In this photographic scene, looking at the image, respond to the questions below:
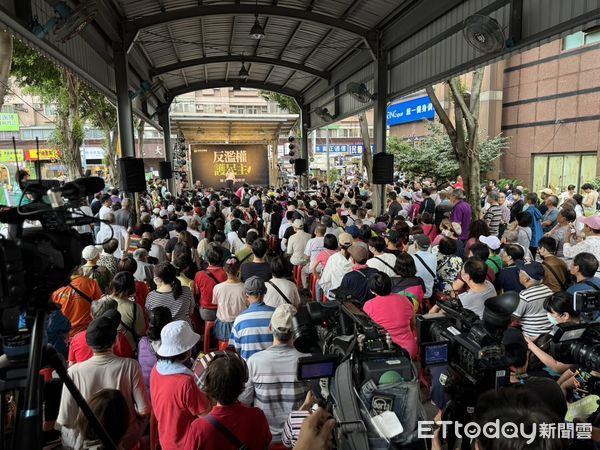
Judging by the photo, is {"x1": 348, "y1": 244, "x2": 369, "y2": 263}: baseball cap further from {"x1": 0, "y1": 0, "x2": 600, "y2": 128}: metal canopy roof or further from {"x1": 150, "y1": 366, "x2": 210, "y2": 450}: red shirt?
{"x1": 0, "y1": 0, "x2": 600, "y2": 128}: metal canopy roof

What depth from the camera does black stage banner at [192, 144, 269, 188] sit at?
29.6m

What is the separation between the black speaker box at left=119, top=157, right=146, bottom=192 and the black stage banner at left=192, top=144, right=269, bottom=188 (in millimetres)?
20495

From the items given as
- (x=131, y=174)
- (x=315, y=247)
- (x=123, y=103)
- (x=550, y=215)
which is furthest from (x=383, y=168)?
(x=123, y=103)

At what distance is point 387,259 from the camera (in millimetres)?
5027

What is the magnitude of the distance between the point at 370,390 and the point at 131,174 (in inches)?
316

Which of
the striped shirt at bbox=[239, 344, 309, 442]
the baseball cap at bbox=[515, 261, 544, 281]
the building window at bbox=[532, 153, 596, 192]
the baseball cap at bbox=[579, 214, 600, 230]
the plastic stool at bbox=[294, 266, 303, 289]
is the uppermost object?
the building window at bbox=[532, 153, 596, 192]

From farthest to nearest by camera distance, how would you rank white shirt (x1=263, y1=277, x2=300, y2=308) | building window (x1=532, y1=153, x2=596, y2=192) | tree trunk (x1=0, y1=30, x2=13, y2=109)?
building window (x1=532, y1=153, x2=596, y2=192) → tree trunk (x1=0, y1=30, x2=13, y2=109) → white shirt (x1=263, y1=277, x2=300, y2=308)

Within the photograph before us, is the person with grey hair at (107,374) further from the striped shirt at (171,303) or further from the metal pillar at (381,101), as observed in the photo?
the metal pillar at (381,101)

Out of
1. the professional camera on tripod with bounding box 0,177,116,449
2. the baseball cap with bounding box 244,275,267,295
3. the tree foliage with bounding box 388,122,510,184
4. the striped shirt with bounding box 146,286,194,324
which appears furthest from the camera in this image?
the tree foliage with bounding box 388,122,510,184

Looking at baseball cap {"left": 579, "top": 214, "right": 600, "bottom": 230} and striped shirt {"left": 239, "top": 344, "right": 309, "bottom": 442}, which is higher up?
baseball cap {"left": 579, "top": 214, "right": 600, "bottom": 230}

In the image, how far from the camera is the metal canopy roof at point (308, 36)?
5301 millimetres

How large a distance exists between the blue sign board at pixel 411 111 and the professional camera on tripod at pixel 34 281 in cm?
2827

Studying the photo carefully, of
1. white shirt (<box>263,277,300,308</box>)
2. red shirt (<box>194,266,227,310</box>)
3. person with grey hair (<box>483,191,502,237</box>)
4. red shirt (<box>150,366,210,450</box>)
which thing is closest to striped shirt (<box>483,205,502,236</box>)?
person with grey hair (<box>483,191,502,237</box>)

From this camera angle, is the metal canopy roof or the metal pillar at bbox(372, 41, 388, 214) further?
the metal pillar at bbox(372, 41, 388, 214)
